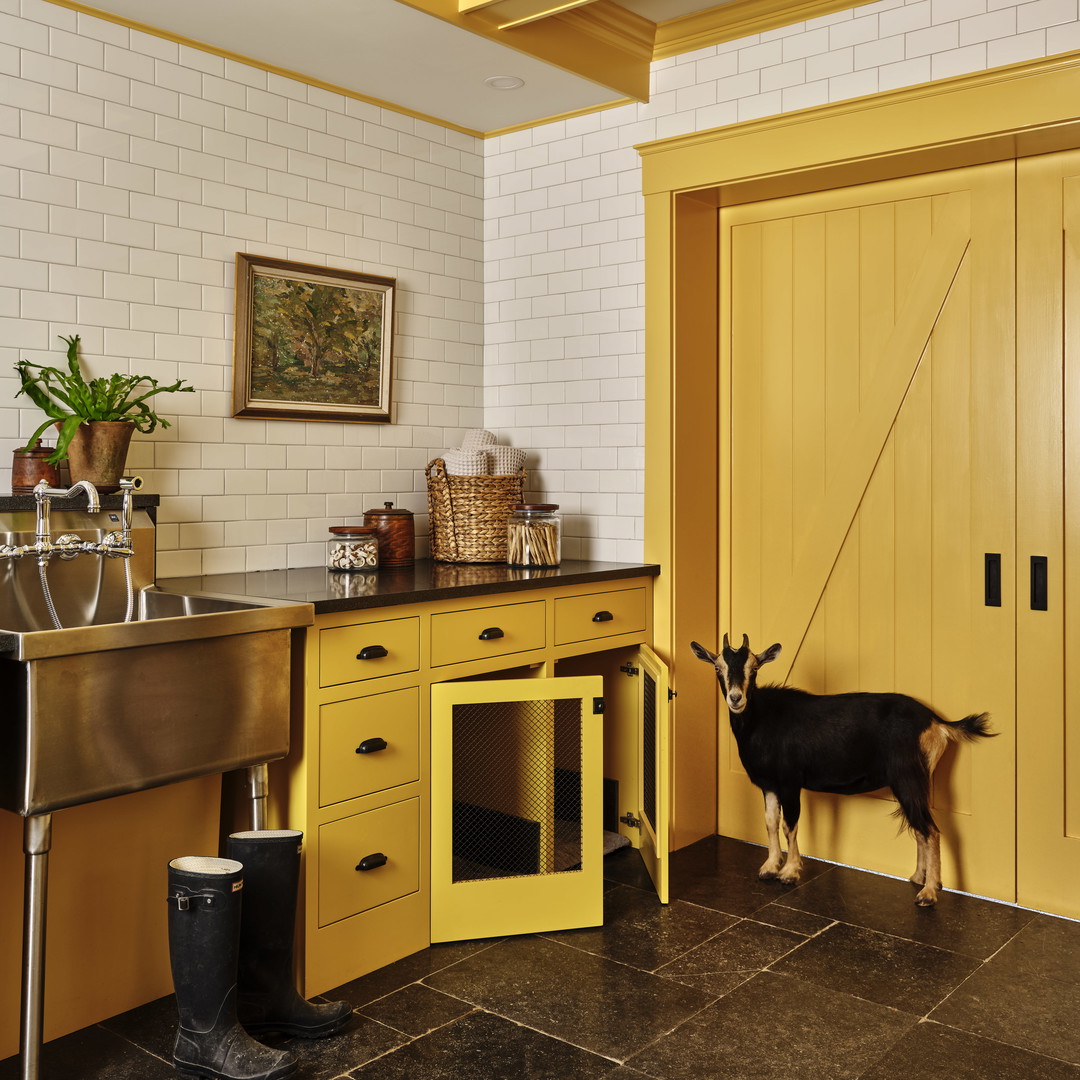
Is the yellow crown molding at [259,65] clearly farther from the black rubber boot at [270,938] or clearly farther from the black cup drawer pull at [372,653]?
the black rubber boot at [270,938]

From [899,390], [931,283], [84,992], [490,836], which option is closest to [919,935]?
[490,836]

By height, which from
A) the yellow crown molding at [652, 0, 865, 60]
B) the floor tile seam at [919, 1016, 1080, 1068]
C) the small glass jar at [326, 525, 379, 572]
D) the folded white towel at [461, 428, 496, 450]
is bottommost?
the floor tile seam at [919, 1016, 1080, 1068]

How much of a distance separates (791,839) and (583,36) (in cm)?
273

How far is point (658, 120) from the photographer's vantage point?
3832 millimetres

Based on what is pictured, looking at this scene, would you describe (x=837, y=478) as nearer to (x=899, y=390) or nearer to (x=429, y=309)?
(x=899, y=390)

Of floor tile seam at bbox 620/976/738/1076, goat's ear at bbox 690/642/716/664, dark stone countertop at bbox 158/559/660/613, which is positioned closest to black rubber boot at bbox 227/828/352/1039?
dark stone countertop at bbox 158/559/660/613

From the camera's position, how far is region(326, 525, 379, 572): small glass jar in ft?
11.5

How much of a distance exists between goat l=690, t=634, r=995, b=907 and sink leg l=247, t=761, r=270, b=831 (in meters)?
1.47

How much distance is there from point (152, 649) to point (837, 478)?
2367mm

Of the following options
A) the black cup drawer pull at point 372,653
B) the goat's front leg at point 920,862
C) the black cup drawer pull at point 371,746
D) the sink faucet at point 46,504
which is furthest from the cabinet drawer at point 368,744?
the goat's front leg at point 920,862

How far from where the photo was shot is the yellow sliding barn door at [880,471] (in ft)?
11.2

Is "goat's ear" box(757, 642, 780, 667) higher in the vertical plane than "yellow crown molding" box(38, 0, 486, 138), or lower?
lower

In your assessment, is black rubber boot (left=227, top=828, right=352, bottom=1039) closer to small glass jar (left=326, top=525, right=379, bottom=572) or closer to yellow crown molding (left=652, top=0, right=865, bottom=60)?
small glass jar (left=326, top=525, right=379, bottom=572)

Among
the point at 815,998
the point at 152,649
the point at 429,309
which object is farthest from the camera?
the point at 429,309
